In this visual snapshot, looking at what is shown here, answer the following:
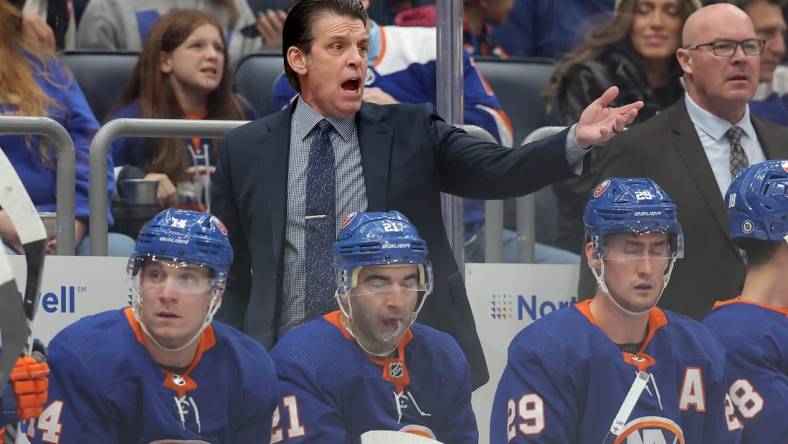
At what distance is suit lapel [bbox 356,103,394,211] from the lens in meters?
2.74

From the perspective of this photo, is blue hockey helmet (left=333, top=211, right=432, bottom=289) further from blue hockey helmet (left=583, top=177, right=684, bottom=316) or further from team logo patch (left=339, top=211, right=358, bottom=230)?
blue hockey helmet (left=583, top=177, right=684, bottom=316)

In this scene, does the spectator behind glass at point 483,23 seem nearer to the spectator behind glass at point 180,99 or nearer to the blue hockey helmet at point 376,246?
the spectator behind glass at point 180,99

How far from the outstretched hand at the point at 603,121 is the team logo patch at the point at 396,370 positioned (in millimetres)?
520

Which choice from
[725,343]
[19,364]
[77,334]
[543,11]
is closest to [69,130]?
[77,334]

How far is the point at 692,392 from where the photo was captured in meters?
2.70

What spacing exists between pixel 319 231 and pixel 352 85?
298 millimetres

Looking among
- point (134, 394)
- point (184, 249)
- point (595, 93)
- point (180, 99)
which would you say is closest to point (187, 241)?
point (184, 249)

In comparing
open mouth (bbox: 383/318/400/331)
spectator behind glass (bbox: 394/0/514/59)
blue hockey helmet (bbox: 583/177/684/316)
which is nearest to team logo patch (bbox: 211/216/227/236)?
open mouth (bbox: 383/318/400/331)

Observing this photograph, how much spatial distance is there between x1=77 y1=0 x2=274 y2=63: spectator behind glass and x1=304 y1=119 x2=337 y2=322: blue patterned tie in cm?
83

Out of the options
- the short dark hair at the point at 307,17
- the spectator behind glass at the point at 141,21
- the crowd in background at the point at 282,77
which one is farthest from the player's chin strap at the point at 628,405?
the spectator behind glass at the point at 141,21

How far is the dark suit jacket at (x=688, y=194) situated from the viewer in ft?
9.66

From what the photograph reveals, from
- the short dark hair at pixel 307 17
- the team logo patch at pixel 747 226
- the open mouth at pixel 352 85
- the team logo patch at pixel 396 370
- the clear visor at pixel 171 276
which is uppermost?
the short dark hair at pixel 307 17

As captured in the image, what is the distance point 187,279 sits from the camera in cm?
248

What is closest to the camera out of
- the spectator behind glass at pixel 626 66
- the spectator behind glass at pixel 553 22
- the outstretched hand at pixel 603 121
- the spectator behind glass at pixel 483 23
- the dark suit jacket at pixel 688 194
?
the outstretched hand at pixel 603 121
